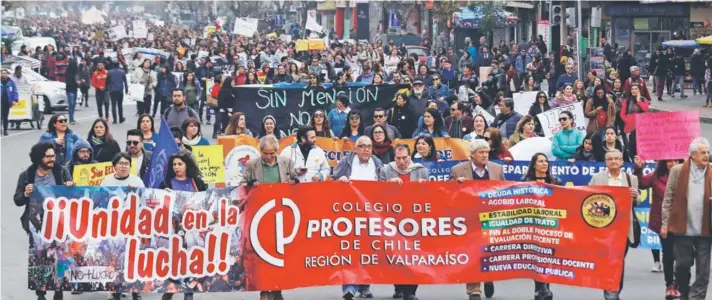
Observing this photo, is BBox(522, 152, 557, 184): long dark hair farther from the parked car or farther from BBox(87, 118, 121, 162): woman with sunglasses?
the parked car

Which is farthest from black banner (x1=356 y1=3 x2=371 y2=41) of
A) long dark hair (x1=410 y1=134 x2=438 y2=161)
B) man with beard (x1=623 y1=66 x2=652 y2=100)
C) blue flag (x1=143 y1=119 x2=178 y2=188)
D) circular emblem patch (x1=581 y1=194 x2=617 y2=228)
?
circular emblem patch (x1=581 y1=194 x2=617 y2=228)

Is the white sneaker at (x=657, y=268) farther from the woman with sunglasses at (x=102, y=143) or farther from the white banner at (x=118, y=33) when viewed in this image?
the white banner at (x=118, y=33)

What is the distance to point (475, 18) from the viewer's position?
5744 centimetres

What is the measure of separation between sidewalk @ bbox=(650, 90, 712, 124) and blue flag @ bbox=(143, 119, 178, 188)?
63.8 ft

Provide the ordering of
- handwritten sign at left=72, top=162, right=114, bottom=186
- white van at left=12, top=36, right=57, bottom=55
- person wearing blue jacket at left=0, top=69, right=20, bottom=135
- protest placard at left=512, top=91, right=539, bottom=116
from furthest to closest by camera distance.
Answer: white van at left=12, top=36, right=57, bottom=55 → person wearing blue jacket at left=0, top=69, right=20, bottom=135 → protest placard at left=512, top=91, right=539, bottom=116 → handwritten sign at left=72, top=162, right=114, bottom=186

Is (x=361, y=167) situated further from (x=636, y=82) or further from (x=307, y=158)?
(x=636, y=82)

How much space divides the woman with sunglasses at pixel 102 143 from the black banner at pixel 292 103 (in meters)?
6.01

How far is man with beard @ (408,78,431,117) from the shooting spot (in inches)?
783

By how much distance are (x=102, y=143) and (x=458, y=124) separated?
556 centimetres

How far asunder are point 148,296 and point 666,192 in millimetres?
4260

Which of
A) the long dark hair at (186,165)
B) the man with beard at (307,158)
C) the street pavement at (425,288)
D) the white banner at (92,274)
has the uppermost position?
the long dark hair at (186,165)

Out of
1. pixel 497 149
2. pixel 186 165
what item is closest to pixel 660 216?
pixel 497 149

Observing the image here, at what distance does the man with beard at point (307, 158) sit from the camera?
45.3 feet

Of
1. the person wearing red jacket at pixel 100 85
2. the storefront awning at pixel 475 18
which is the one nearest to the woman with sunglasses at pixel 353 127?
the person wearing red jacket at pixel 100 85
